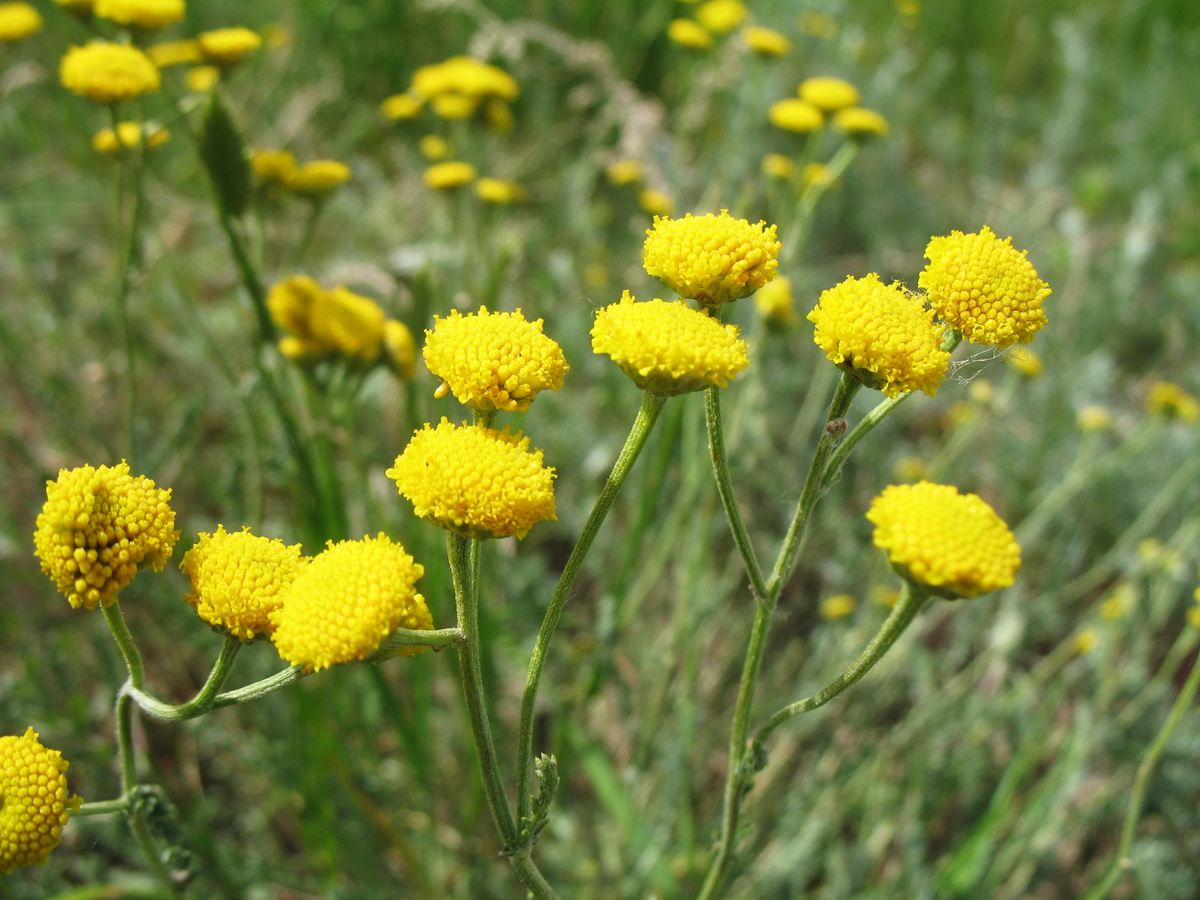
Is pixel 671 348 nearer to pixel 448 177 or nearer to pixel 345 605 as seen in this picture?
pixel 345 605

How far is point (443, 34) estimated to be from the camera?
4691 millimetres

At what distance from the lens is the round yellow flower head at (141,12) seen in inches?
81.4

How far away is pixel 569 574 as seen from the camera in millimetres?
1012

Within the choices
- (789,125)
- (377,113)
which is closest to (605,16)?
(377,113)

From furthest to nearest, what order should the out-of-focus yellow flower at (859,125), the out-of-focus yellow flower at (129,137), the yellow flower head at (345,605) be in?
the out-of-focus yellow flower at (859,125)
the out-of-focus yellow flower at (129,137)
the yellow flower head at (345,605)

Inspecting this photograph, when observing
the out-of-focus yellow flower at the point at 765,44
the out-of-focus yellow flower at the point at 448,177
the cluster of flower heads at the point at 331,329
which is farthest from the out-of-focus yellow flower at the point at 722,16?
the cluster of flower heads at the point at 331,329

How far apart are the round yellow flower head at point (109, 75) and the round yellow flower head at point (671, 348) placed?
1518mm

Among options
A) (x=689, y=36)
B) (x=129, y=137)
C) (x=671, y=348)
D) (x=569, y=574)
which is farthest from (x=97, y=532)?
(x=689, y=36)

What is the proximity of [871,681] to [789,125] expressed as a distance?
1659 mm

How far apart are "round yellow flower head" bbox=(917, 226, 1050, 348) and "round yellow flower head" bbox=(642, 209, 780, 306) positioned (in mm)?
199

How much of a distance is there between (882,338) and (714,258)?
0.22 metres

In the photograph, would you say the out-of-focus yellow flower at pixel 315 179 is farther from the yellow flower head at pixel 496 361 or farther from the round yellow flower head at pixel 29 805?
the round yellow flower head at pixel 29 805

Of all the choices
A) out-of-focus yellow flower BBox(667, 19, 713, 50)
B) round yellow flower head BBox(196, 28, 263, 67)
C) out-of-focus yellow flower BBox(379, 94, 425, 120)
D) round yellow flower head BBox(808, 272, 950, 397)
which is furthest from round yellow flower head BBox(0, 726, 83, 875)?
out-of-focus yellow flower BBox(667, 19, 713, 50)

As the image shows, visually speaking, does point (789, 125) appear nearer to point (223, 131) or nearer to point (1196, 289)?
point (223, 131)
